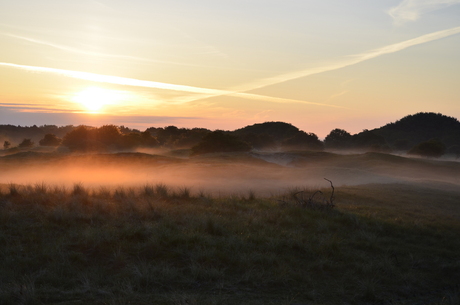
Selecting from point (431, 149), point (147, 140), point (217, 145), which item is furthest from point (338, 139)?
point (147, 140)

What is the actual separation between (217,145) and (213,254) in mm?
43585

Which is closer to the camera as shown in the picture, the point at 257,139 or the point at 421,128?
the point at 257,139

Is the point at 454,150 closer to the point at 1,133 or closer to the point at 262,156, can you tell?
the point at 262,156

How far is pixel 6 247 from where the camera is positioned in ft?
21.3

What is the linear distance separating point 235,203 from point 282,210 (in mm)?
1615

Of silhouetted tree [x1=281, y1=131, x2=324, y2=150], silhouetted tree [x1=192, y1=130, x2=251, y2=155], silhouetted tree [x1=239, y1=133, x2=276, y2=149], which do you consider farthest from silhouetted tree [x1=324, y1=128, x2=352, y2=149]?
silhouetted tree [x1=192, y1=130, x2=251, y2=155]

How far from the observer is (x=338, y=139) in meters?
83.2

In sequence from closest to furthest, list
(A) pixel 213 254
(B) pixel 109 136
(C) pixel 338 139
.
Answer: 1. (A) pixel 213 254
2. (B) pixel 109 136
3. (C) pixel 338 139

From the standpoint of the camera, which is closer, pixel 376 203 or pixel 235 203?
pixel 235 203

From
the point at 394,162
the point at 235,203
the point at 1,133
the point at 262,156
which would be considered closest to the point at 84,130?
the point at 262,156

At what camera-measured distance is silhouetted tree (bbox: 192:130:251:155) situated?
49.4m

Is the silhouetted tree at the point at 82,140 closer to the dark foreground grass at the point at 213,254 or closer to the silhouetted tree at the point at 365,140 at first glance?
the dark foreground grass at the point at 213,254

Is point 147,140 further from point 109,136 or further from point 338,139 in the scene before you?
point 338,139

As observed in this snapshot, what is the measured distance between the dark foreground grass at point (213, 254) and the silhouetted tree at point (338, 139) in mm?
72481
